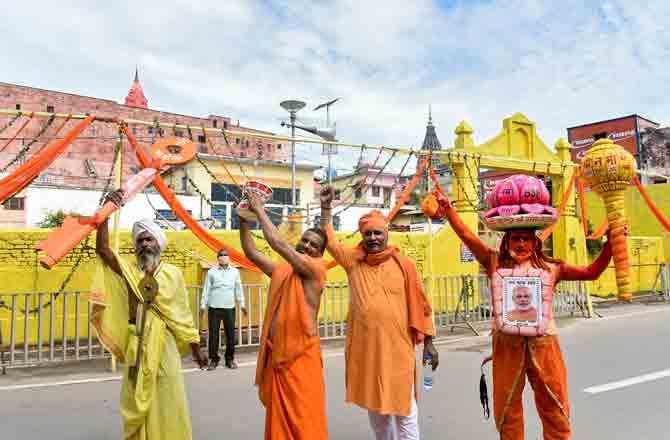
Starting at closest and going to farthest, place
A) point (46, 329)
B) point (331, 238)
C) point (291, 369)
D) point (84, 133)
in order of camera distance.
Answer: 1. point (291, 369)
2. point (331, 238)
3. point (46, 329)
4. point (84, 133)

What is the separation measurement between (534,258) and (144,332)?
2.50 metres

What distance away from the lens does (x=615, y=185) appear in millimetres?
3461

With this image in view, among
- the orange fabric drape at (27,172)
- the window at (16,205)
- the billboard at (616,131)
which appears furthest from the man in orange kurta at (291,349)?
the billboard at (616,131)

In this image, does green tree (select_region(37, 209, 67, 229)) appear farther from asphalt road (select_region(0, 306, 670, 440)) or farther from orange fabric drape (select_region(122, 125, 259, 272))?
asphalt road (select_region(0, 306, 670, 440))

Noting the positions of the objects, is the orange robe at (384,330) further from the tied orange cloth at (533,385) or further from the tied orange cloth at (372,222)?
the tied orange cloth at (533,385)

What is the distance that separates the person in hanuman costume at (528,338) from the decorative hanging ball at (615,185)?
0.40 feet

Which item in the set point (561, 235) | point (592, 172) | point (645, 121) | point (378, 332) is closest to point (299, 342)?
point (378, 332)

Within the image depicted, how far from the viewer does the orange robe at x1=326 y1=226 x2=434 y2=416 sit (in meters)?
3.39

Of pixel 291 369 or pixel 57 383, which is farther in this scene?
pixel 57 383


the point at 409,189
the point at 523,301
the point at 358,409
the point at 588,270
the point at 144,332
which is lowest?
the point at 358,409

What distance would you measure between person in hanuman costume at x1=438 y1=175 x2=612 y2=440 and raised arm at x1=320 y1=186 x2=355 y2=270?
100 cm

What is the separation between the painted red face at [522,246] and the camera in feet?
11.3

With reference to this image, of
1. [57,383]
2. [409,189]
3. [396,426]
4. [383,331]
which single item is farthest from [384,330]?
[409,189]

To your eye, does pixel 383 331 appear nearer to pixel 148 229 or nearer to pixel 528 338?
pixel 528 338
